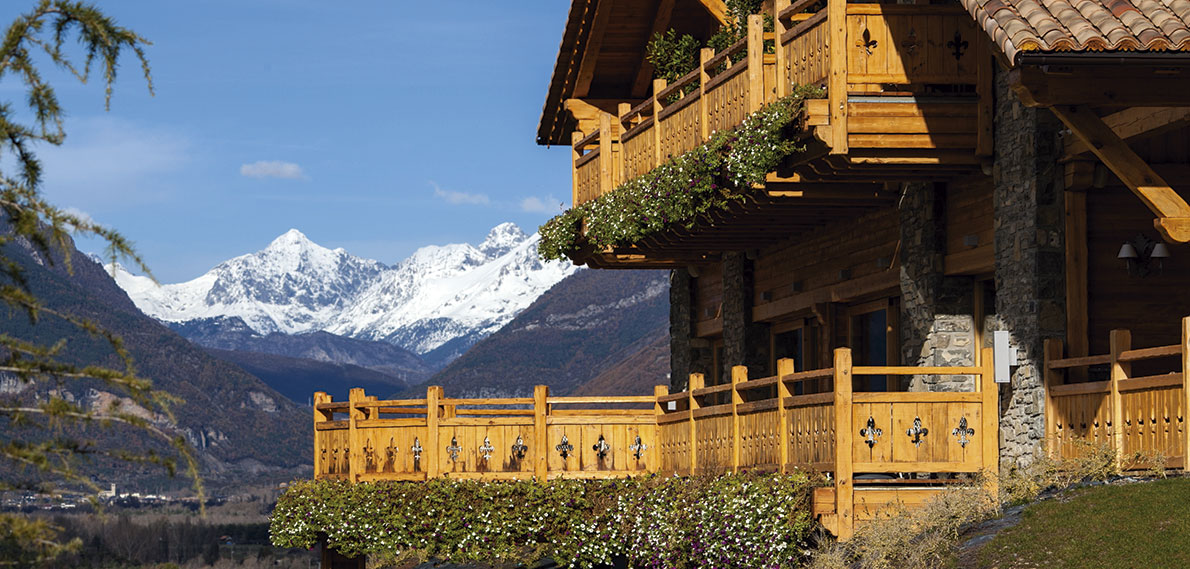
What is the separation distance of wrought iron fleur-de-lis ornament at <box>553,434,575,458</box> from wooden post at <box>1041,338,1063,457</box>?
25.3ft

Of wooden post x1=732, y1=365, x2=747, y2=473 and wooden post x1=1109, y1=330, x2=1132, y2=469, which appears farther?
wooden post x1=732, y1=365, x2=747, y2=473

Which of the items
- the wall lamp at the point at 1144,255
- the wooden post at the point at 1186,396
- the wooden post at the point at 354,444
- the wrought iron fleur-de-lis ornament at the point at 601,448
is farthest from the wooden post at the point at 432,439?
the wooden post at the point at 1186,396

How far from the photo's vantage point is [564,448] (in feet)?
76.2

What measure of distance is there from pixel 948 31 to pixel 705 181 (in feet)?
14.5

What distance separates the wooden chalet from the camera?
15.8 m

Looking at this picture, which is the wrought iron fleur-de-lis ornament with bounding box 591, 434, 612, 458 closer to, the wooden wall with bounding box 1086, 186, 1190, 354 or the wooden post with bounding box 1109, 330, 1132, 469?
the wooden wall with bounding box 1086, 186, 1190, 354

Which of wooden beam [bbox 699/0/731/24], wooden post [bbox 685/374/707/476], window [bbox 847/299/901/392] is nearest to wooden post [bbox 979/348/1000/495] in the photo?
wooden post [bbox 685/374/707/476]

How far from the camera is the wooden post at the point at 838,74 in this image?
18.8 metres

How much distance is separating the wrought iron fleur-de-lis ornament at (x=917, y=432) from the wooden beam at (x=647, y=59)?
14.4 m

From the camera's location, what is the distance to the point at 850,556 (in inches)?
648

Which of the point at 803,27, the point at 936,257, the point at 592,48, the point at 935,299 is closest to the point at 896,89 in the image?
the point at 803,27

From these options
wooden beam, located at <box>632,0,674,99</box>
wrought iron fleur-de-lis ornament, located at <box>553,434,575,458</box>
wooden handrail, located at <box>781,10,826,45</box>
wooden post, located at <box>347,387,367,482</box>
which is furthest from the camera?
wooden beam, located at <box>632,0,674,99</box>

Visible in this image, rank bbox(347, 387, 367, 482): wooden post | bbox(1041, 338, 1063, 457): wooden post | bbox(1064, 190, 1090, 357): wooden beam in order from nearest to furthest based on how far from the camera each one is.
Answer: bbox(1041, 338, 1063, 457): wooden post < bbox(1064, 190, 1090, 357): wooden beam < bbox(347, 387, 367, 482): wooden post

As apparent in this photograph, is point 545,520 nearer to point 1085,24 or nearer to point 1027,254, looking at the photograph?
point 1027,254
